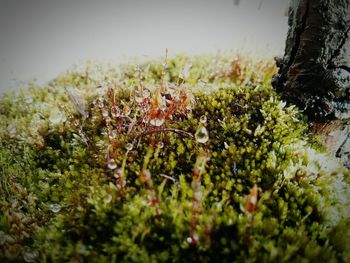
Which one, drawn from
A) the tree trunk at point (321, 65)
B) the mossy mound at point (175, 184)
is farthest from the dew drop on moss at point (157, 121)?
the tree trunk at point (321, 65)

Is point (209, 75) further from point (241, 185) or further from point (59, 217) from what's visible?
point (59, 217)

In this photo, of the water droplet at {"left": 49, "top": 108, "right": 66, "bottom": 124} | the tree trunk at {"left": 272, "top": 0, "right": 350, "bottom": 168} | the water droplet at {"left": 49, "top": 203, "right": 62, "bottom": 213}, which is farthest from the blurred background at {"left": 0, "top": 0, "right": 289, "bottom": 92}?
the water droplet at {"left": 49, "top": 203, "right": 62, "bottom": 213}

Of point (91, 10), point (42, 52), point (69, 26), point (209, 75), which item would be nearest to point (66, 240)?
point (209, 75)

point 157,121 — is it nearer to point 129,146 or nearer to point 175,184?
point 129,146

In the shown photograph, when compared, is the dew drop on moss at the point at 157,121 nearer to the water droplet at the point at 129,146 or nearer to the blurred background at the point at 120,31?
the water droplet at the point at 129,146

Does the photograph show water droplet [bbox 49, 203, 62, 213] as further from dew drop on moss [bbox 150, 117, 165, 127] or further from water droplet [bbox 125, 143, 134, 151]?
dew drop on moss [bbox 150, 117, 165, 127]

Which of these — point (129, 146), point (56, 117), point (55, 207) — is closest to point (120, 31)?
point (56, 117)
